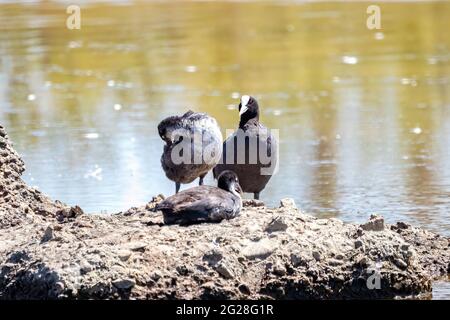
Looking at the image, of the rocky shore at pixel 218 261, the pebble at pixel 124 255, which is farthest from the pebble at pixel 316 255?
the pebble at pixel 124 255

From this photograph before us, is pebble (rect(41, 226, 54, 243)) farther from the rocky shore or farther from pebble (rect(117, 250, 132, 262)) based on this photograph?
pebble (rect(117, 250, 132, 262))

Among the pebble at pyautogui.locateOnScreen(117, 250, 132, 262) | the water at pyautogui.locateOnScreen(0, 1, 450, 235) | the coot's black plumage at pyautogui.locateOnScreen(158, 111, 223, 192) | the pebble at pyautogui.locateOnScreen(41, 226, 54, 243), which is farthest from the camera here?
the water at pyautogui.locateOnScreen(0, 1, 450, 235)

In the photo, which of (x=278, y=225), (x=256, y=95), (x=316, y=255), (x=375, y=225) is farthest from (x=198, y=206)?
(x=256, y=95)

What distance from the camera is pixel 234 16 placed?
87.0 ft

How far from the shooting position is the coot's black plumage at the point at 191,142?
980cm

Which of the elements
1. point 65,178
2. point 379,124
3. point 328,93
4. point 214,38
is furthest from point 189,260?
point 214,38

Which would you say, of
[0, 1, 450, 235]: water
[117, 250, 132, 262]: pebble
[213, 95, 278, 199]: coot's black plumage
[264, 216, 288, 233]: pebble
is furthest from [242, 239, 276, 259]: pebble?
[0, 1, 450, 235]: water

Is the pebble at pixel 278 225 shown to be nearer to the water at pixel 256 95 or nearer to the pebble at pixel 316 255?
the pebble at pixel 316 255

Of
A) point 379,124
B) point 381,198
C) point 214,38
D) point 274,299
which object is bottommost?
point 274,299

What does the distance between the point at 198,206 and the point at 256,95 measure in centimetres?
862

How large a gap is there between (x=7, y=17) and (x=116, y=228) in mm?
19655

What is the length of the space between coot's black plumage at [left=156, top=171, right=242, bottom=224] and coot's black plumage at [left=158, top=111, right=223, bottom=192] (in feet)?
2.77

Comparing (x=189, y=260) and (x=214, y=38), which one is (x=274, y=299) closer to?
(x=189, y=260)

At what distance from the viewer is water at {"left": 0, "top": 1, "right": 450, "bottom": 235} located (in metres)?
12.3
